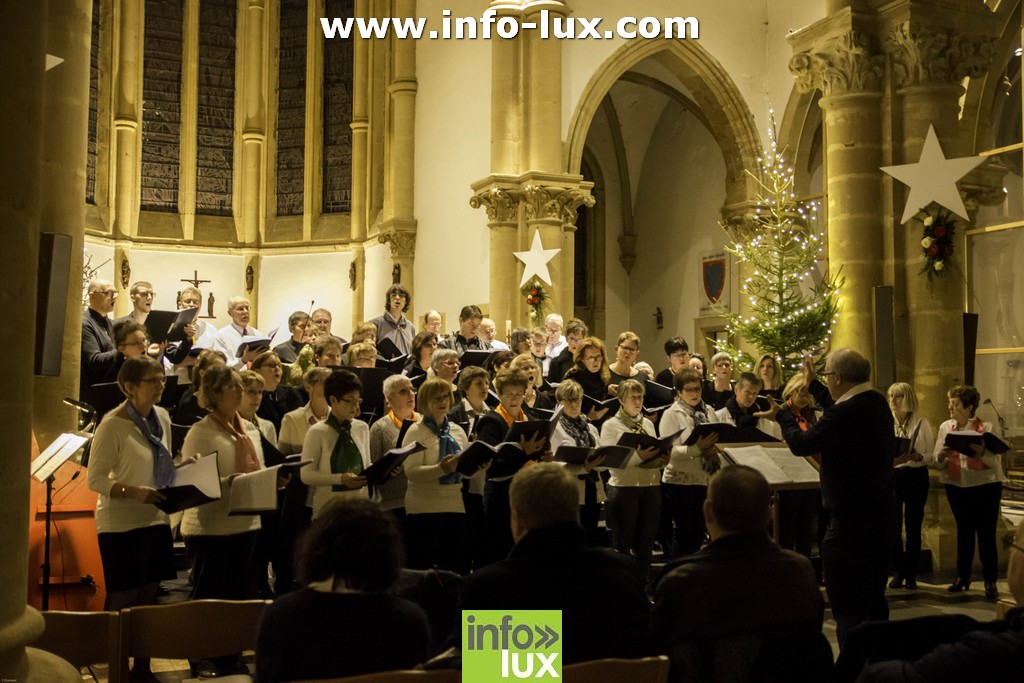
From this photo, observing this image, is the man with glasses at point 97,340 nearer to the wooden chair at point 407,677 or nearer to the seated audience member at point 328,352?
the seated audience member at point 328,352

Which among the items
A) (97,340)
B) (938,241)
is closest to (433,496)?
(97,340)

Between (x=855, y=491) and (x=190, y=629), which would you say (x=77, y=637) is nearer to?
(x=190, y=629)

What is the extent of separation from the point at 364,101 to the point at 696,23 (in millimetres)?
6562

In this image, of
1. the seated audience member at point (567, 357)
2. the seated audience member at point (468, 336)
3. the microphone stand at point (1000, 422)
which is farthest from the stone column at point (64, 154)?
the microphone stand at point (1000, 422)

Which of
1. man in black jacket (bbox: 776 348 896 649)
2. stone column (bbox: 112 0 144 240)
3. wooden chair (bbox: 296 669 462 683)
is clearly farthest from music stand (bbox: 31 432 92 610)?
stone column (bbox: 112 0 144 240)

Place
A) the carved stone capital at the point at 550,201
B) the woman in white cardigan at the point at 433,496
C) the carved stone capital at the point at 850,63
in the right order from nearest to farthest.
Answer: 1. the woman in white cardigan at the point at 433,496
2. the carved stone capital at the point at 850,63
3. the carved stone capital at the point at 550,201

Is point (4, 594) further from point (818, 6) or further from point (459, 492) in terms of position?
point (818, 6)

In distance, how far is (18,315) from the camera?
2.66 m

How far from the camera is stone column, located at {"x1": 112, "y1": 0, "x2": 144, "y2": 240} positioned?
1847 centimetres

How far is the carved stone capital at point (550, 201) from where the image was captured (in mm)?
13305

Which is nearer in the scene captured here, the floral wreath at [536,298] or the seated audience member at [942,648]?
the seated audience member at [942,648]

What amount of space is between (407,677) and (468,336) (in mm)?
6847

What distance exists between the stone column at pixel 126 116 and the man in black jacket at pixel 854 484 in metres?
16.2

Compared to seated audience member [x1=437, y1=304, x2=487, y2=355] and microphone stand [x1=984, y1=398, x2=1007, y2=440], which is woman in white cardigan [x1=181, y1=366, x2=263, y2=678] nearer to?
seated audience member [x1=437, y1=304, x2=487, y2=355]
